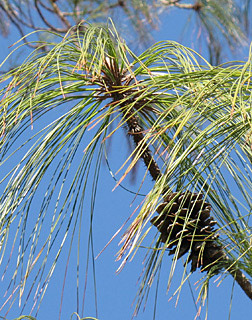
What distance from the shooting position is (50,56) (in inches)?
45.6

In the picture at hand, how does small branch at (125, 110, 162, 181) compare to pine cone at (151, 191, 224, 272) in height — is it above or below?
above

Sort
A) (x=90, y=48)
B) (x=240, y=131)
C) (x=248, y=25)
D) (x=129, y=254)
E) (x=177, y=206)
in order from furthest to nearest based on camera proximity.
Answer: (x=248, y=25) < (x=90, y=48) < (x=177, y=206) < (x=240, y=131) < (x=129, y=254)

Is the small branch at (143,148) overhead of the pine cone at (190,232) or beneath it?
overhead

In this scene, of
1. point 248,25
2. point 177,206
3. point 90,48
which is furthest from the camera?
point 248,25

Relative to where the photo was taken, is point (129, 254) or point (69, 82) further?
point (69, 82)

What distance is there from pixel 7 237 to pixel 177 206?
25cm

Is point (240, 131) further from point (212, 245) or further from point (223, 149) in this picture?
point (212, 245)

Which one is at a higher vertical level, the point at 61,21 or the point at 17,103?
the point at 61,21

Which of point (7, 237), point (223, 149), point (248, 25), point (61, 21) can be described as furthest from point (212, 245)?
point (61, 21)

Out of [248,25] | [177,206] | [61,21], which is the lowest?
[177,206]

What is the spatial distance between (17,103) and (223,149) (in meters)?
0.35

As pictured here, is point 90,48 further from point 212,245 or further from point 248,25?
point 248,25

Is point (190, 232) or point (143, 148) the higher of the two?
point (143, 148)

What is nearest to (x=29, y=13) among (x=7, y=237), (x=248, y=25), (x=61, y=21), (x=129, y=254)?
(x=61, y=21)
